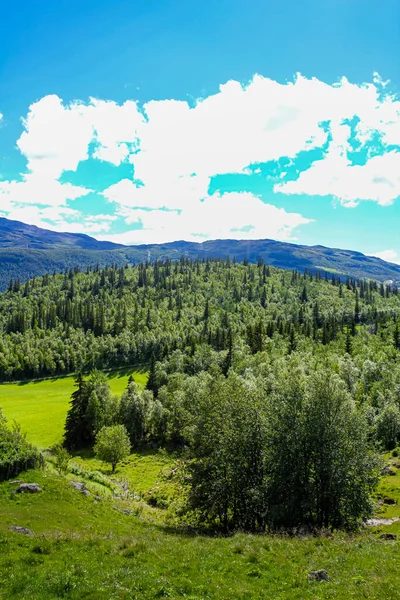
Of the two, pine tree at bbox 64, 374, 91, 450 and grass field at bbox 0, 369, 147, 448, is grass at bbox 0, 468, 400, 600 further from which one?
pine tree at bbox 64, 374, 91, 450

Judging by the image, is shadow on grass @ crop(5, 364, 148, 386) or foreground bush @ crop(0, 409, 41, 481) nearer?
foreground bush @ crop(0, 409, 41, 481)

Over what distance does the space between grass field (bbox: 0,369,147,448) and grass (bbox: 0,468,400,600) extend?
193ft

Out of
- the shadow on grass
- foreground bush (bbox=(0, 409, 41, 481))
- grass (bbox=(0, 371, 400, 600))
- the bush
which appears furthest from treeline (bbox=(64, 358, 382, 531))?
the shadow on grass

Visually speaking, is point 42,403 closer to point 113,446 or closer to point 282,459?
point 113,446

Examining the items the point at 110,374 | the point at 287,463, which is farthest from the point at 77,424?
the point at 110,374

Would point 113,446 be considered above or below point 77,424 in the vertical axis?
above

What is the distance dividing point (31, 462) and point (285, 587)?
31.3m

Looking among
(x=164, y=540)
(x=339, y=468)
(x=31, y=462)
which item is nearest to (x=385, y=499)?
(x=339, y=468)

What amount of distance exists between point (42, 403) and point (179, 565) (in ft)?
441

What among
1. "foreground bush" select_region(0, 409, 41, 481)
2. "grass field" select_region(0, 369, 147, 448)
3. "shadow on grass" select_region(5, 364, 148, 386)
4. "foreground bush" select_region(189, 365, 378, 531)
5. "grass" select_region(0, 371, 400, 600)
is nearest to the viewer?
"grass" select_region(0, 371, 400, 600)

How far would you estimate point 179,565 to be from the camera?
19.4 metres

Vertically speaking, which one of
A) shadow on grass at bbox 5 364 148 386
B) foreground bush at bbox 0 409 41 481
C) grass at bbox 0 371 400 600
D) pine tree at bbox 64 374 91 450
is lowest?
shadow on grass at bbox 5 364 148 386

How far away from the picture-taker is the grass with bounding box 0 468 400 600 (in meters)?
16.0

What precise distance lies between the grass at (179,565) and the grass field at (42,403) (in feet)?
193
